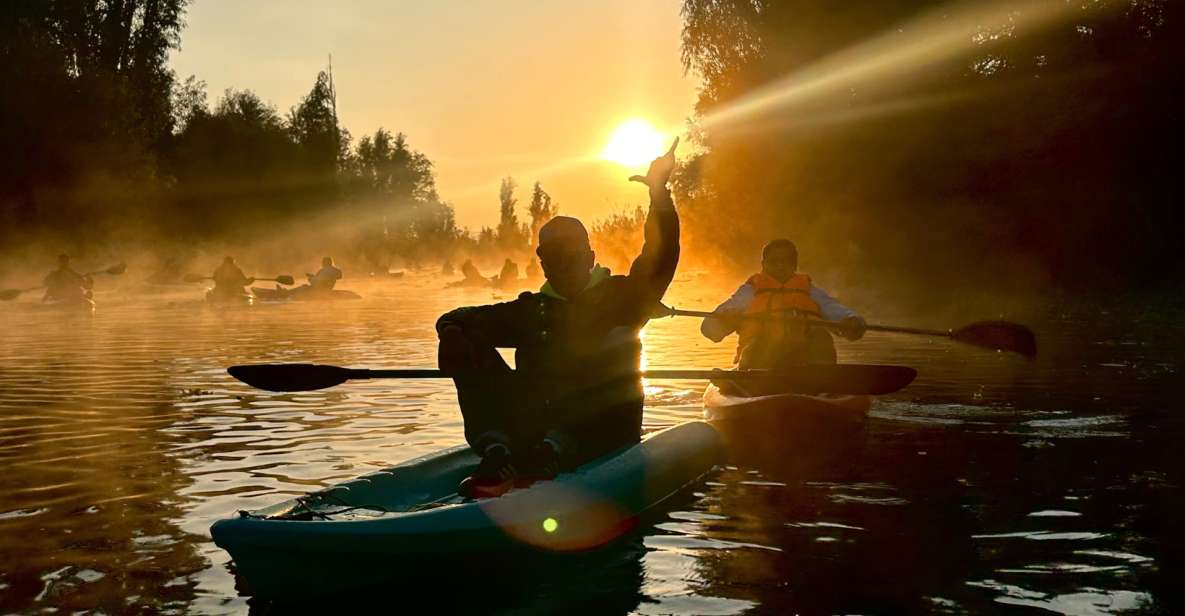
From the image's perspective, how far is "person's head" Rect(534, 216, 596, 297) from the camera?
6820mm

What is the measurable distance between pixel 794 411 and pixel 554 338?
12.0ft

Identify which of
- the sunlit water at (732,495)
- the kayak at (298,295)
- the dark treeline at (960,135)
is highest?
the dark treeline at (960,135)

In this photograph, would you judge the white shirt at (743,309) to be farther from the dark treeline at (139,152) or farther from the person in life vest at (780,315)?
the dark treeline at (139,152)

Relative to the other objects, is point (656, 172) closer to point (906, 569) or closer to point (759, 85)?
point (906, 569)

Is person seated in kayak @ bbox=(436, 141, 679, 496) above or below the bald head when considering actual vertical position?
below

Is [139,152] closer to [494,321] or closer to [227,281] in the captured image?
[227,281]

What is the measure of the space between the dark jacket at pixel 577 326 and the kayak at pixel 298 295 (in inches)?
1215

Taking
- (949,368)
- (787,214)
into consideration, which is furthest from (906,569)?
(787,214)

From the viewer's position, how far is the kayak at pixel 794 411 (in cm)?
1014

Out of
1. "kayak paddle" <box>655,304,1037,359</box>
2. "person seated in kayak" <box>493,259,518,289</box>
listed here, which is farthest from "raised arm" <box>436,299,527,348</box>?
"person seated in kayak" <box>493,259,518,289</box>

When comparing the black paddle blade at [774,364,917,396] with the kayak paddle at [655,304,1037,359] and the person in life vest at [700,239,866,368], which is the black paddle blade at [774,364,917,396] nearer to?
the kayak paddle at [655,304,1037,359]

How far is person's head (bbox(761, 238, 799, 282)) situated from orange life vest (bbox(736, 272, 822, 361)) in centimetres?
5

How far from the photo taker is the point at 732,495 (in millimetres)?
8016

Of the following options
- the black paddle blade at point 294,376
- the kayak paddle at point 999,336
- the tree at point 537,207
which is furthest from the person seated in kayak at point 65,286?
the tree at point 537,207
